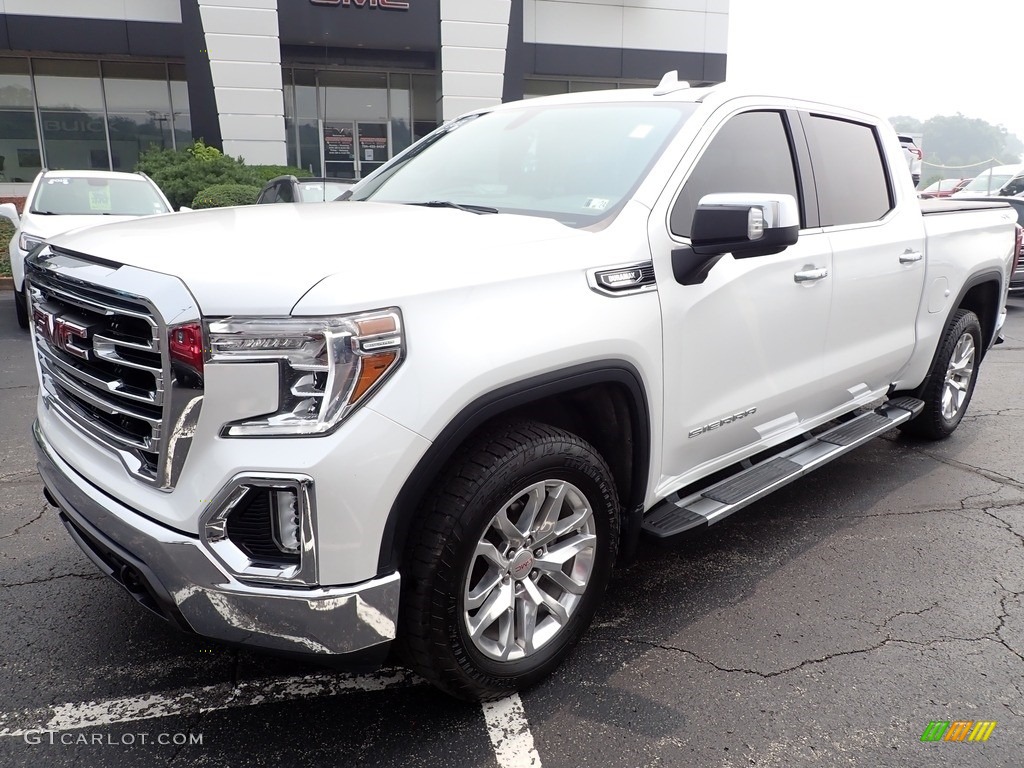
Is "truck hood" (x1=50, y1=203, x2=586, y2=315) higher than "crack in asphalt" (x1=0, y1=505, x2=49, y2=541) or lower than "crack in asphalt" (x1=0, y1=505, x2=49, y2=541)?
higher

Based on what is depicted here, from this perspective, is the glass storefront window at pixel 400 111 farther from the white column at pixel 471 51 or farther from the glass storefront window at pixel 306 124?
the white column at pixel 471 51

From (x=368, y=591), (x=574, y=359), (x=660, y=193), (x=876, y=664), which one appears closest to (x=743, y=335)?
(x=660, y=193)

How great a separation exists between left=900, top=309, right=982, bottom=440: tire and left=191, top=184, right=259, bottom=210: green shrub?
12.2 m

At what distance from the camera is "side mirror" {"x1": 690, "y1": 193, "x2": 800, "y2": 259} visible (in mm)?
2475

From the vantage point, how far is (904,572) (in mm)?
3402

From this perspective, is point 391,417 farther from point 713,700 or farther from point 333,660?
point 713,700

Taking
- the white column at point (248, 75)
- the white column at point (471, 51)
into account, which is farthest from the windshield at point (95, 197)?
the white column at point (471, 51)

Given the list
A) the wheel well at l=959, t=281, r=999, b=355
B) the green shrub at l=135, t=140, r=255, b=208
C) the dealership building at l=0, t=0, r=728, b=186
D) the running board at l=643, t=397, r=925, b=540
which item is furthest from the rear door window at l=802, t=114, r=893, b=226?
the dealership building at l=0, t=0, r=728, b=186

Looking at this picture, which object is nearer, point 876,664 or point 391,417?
point 391,417

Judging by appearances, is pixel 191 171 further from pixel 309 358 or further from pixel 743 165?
pixel 309 358

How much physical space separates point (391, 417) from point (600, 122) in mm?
1873

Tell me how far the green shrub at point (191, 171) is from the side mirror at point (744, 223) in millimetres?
15744

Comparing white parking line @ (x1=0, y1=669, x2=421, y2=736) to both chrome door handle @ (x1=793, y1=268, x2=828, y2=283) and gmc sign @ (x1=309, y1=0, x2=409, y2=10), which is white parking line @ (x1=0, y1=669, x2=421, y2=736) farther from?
gmc sign @ (x1=309, y1=0, x2=409, y2=10)

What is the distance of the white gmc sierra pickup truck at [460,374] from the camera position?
1.90 meters
